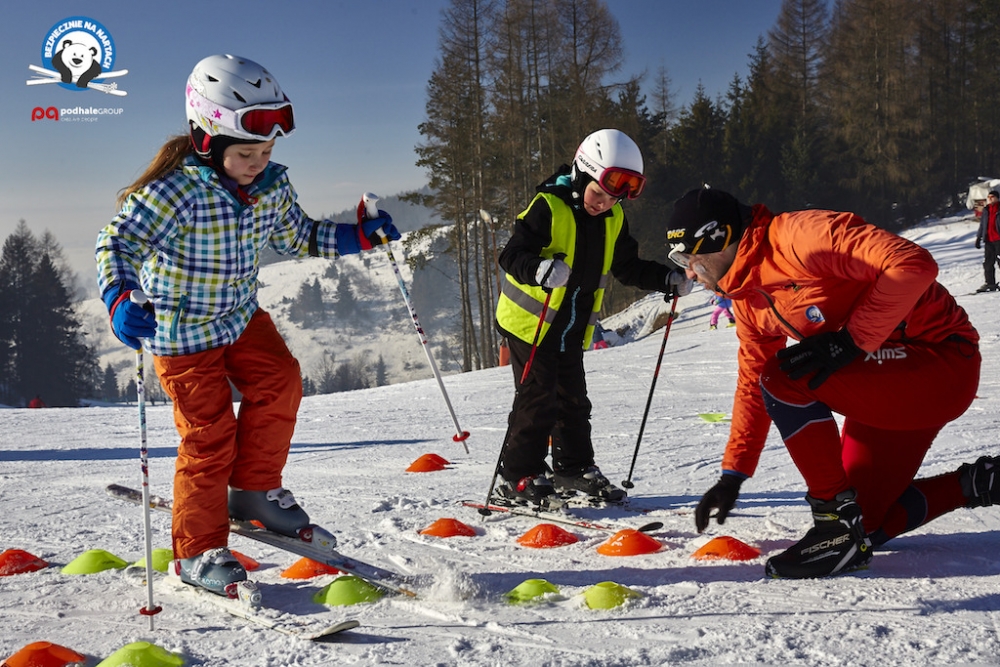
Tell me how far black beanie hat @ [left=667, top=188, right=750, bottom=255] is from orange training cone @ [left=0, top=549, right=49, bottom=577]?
9.40 feet

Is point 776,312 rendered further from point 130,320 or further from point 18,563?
point 18,563

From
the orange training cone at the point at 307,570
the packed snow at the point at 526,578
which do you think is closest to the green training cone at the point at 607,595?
the packed snow at the point at 526,578

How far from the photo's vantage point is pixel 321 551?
3131 millimetres

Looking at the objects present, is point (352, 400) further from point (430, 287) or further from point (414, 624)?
point (430, 287)

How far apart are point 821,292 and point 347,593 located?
74.8 inches

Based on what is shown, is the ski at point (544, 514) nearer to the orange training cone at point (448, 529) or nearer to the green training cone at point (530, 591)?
the orange training cone at point (448, 529)

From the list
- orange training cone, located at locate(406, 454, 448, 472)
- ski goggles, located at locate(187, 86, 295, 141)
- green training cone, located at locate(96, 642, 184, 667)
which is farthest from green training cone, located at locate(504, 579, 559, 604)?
orange training cone, located at locate(406, 454, 448, 472)

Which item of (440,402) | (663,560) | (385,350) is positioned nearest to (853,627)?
(663,560)

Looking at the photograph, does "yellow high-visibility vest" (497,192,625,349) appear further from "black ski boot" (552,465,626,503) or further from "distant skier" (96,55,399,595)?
"distant skier" (96,55,399,595)

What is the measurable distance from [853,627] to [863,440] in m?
1.02

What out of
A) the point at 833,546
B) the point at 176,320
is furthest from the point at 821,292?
the point at 176,320

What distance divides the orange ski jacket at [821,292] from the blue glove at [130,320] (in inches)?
76.1

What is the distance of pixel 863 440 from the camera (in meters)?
3.23

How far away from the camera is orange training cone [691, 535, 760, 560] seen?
10.4 feet
